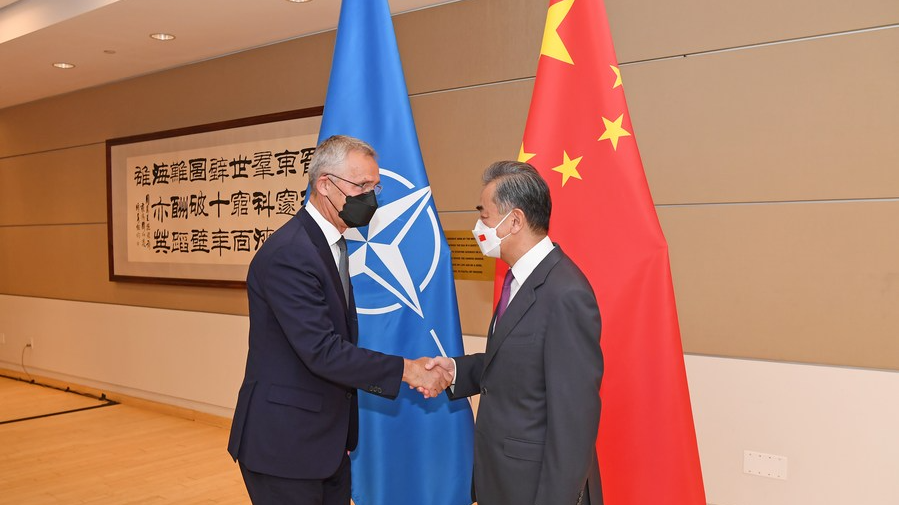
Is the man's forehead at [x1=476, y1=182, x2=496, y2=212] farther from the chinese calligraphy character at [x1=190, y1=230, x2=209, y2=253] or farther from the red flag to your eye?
the chinese calligraphy character at [x1=190, y1=230, x2=209, y2=253]

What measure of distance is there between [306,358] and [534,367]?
25.6 inches

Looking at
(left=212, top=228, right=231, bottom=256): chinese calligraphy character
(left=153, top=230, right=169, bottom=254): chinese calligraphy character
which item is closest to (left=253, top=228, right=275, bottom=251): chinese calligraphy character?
(left=212, top=228, right=231, bottom=256): chinese calligraphy character

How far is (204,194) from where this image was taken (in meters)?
5.29

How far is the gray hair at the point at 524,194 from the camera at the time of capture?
5.90 ft

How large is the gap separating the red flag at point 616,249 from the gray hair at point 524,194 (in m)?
0.54

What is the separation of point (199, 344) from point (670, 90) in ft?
12.5

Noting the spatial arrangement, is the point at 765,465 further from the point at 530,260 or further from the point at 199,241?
the point at 199,241

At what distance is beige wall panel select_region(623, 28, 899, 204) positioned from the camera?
272 cm

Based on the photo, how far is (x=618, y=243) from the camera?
2285mm

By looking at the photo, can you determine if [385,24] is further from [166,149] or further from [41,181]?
[41,181]

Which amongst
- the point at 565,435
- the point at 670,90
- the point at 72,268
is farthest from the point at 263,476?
the point at 72,268

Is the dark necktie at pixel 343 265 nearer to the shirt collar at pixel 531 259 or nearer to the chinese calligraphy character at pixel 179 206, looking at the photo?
the shirt collar at pixel 531 259

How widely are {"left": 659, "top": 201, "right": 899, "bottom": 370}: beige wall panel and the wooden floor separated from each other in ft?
8.48

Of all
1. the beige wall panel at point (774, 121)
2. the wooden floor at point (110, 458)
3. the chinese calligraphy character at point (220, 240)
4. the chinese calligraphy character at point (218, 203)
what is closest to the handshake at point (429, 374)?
the beige wall panel at point (774, 121)
